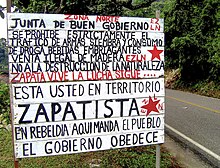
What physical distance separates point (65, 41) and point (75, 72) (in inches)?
14.5

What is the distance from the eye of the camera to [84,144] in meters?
3.19

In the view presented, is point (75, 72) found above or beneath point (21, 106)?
above

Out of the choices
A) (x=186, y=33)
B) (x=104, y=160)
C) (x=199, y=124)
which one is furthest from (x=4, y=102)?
(x=186, y=33)

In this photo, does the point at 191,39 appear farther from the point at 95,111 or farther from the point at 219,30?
the point at 95,111

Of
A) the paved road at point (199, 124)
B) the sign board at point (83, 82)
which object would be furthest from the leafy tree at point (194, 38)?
the sign board at point (83, 82)

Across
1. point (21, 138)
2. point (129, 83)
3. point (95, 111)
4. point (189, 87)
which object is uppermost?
point (129, 83)

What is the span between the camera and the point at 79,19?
10.1 feet

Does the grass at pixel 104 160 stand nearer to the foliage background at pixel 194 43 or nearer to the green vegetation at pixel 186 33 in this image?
the green vegetation at pixel 186 33

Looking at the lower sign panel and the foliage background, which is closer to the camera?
the lower sign panel

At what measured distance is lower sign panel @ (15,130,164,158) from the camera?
304 cm

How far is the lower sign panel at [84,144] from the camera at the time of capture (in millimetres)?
3043

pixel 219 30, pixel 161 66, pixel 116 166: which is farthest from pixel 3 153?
pixel 219 30

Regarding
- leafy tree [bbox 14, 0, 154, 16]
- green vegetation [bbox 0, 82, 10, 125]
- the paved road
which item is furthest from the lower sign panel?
leafy tree [bbox 14, 0, 154, 16]

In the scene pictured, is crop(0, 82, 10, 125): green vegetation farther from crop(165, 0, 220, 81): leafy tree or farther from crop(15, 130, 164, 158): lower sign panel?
crop(165, 0, 220, 81): leafy tree
